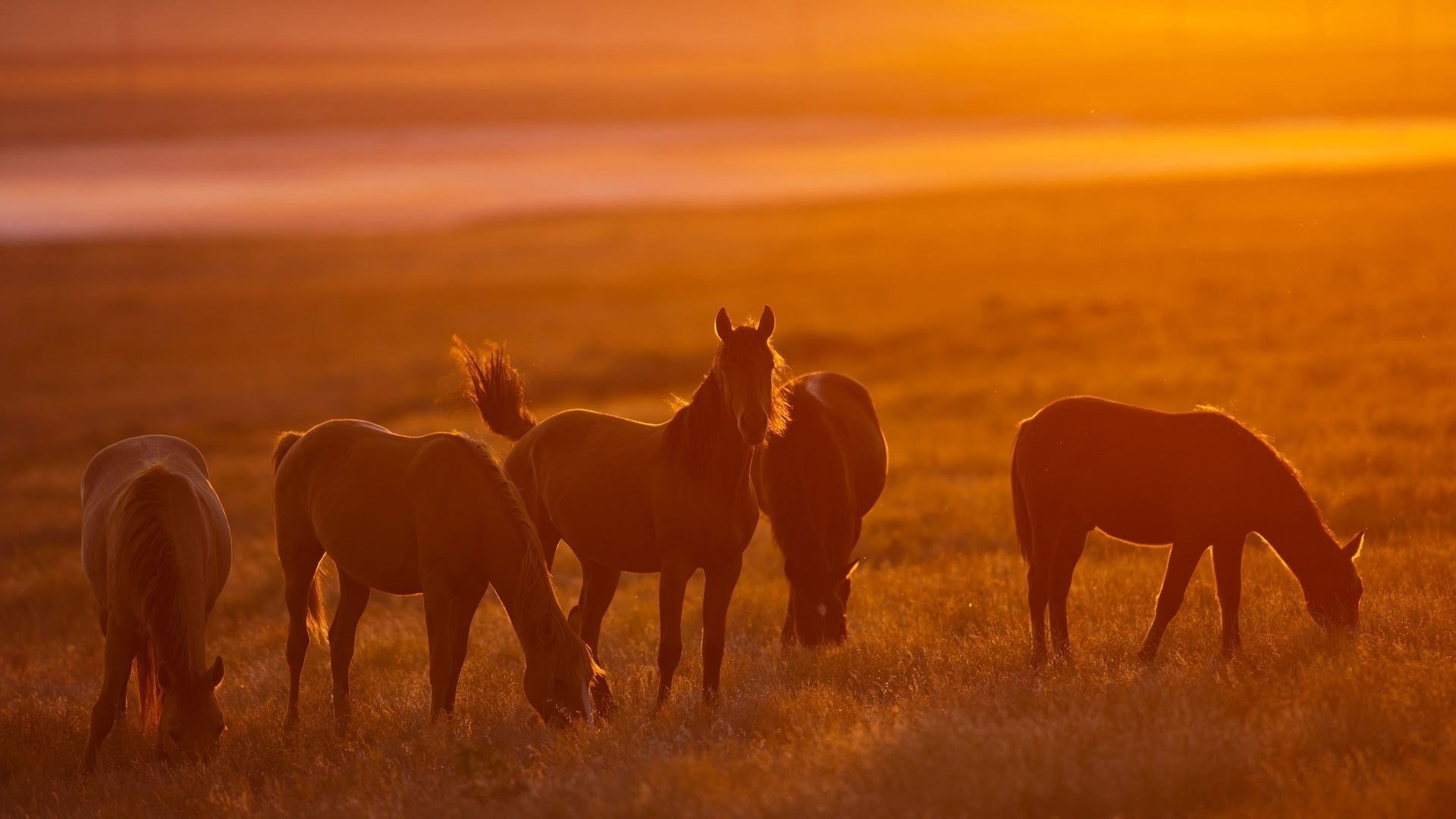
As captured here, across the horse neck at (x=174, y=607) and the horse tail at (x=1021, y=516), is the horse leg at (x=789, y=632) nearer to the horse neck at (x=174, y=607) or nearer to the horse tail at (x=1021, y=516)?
the horse tail at (x=1021, y=516)

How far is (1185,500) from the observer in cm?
791

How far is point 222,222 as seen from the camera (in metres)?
99.9

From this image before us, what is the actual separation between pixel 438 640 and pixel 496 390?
8.23 ft

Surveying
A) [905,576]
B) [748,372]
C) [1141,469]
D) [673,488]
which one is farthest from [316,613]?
[1141,469]

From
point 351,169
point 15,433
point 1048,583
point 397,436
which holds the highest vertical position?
point 351,169

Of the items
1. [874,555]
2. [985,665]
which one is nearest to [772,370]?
[985,665]

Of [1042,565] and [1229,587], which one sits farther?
[1042,565]

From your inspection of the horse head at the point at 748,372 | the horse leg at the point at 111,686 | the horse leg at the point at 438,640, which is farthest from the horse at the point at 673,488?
the horse leg at the point at 111,686

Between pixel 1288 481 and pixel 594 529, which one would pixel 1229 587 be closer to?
pixel 1288 481

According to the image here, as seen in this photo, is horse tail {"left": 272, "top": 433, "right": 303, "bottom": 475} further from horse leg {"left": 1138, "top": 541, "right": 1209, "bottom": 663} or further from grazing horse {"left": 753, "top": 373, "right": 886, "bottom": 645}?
horse leg {"left": 1138, "top": 541, "right": 1209, "bottom": 663}

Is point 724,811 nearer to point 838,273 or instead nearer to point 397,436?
point 397,436

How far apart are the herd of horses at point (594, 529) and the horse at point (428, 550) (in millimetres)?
14

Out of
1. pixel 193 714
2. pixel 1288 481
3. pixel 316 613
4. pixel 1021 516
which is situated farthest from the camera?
pixel 316 613

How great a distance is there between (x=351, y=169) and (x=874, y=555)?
122242 millimetres
